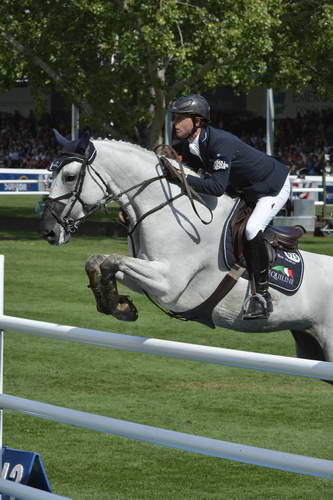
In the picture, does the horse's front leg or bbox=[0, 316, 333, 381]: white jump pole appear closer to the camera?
bbox=[0, 316, 333, 381]: white jump pole

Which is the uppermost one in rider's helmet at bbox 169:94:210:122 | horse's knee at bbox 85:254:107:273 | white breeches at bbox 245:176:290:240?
rider's helmet at bbox 169:94:210:122

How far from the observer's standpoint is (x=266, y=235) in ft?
23.9

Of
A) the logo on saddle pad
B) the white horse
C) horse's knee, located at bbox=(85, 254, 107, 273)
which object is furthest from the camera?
the logo on saddle pad

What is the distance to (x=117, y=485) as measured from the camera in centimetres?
723

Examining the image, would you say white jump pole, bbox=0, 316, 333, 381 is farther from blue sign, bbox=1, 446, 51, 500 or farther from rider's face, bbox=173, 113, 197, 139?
rider's face, bbox=173, 113, 197, 139

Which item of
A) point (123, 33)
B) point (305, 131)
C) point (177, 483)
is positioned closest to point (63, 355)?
point (177, 483)

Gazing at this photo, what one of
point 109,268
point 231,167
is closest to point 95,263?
point 109,268

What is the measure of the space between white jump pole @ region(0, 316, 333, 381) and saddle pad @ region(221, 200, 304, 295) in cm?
206

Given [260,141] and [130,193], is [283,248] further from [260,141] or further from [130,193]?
[260,141]

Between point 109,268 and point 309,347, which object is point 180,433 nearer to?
point 109,268

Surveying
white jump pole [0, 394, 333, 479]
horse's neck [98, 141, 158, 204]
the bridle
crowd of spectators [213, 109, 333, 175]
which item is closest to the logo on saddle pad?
the bridle

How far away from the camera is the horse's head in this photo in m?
6.83

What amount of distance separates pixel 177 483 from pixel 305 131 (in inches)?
1697

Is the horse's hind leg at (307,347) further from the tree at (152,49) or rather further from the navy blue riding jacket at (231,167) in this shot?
the tree at (152,49)
